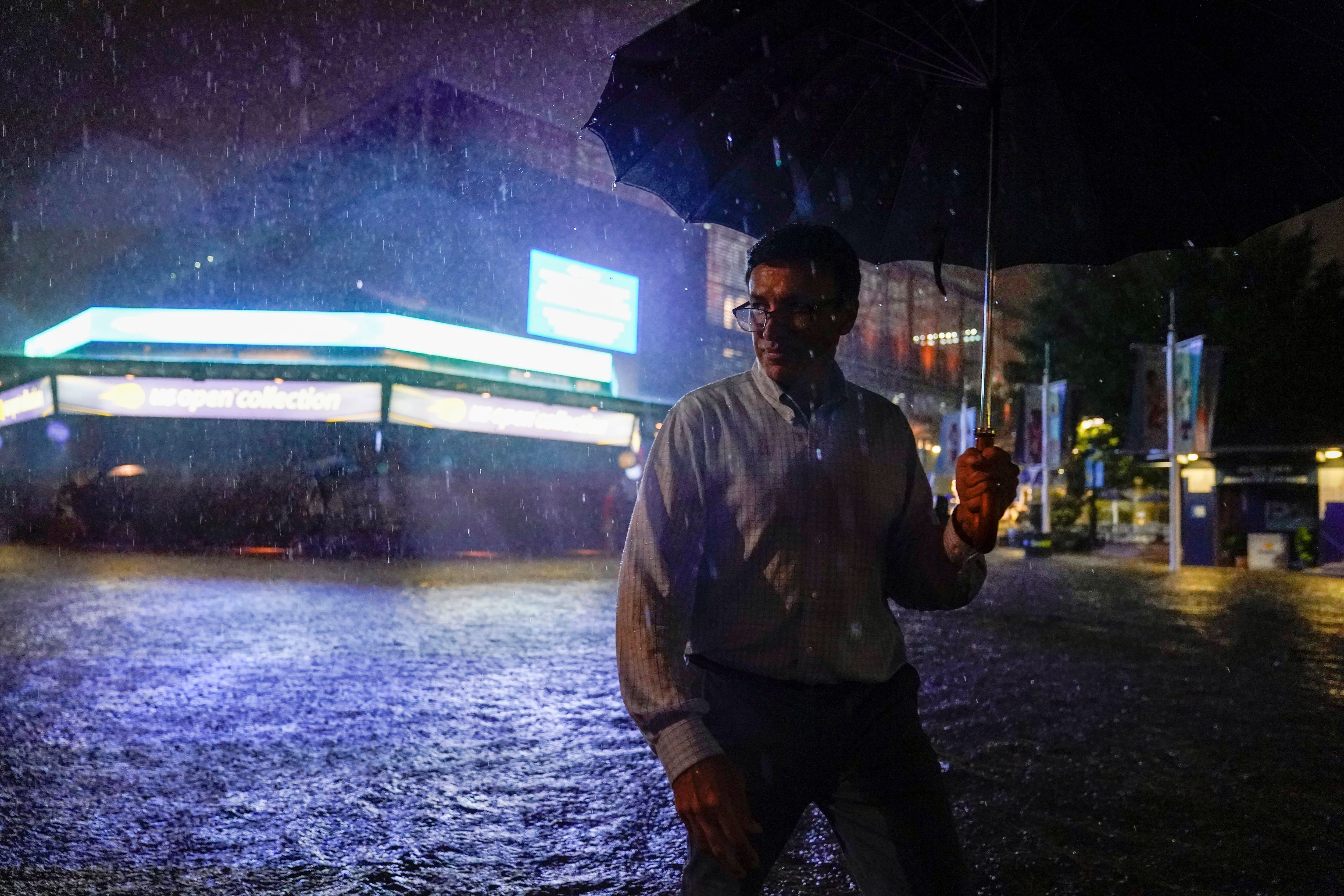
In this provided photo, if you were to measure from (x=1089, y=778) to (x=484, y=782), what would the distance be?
10.5ft

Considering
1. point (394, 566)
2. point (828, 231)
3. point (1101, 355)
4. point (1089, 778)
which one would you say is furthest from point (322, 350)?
point (1101, 355)

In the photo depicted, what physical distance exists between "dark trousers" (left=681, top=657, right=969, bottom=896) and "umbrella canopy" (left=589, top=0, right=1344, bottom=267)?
4.13ft

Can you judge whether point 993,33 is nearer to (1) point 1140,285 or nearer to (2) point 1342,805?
(2) point 1342,805

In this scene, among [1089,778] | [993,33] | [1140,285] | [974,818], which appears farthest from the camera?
[1140,285]

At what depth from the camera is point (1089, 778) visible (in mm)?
4781

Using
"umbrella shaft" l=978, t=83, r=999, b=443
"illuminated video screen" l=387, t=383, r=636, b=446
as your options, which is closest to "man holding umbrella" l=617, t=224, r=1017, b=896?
"umbrella shaft" l=978, t=83, r=999, b=443

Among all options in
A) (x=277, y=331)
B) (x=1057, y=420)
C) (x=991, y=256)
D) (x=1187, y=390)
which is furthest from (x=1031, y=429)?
(x=991, y=256)

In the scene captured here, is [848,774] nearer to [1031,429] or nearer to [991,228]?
[991,228]

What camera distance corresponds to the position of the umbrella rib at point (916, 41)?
2.20 m

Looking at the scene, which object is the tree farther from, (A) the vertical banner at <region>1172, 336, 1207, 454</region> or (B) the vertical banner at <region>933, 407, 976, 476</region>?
(A) the vertical banner at <region>1172, 336, 1207, 454</region>

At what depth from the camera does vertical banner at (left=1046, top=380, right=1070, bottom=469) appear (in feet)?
91.4

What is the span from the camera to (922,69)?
7.80 feet

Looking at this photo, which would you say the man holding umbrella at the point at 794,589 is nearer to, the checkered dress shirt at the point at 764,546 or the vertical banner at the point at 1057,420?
the checkered dress shirt at the point at 764,546

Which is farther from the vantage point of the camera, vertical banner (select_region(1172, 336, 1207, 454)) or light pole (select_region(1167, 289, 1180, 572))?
light pole (select_region(1167, 289, 1180, 572))
